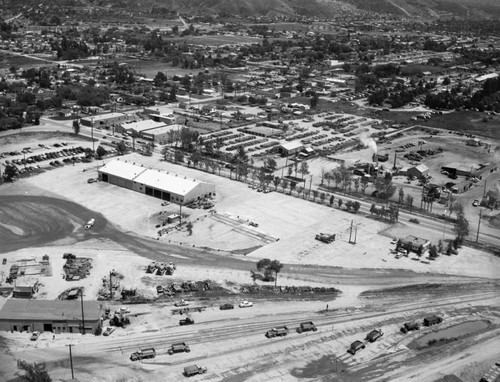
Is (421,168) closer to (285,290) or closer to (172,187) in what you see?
(172,187)

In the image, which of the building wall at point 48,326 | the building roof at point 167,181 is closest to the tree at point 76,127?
the building roof at point 167,181

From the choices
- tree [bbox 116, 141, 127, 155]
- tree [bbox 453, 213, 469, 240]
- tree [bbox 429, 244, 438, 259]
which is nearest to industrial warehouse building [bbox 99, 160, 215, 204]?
tree [bbox 116, 141, 127, 155]

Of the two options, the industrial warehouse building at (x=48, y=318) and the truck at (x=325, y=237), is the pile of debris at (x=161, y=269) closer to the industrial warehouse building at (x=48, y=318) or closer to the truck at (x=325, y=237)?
the industrial warehouse building at (x=48, y=318)

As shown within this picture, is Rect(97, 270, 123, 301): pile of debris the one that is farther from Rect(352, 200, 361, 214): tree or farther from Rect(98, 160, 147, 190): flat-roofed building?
Rect(352, 200, 361, 214): tree

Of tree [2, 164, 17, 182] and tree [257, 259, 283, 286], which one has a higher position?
tree [2, 164, 17, 182]

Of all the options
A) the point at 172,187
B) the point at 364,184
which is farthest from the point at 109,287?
the point at 364,184

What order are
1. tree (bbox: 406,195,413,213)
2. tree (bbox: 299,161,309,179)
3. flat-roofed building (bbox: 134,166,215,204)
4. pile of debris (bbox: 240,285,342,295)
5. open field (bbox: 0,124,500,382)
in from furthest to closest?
tree (bbox: 299,161,309,179) < tree (bbox: 406,195,413,213) < flat-roofed building (bbox: 134,166,215,204) < pile of debris (bbox: 240,285,342,295) < open field (bbox: 0,124,500,382)
